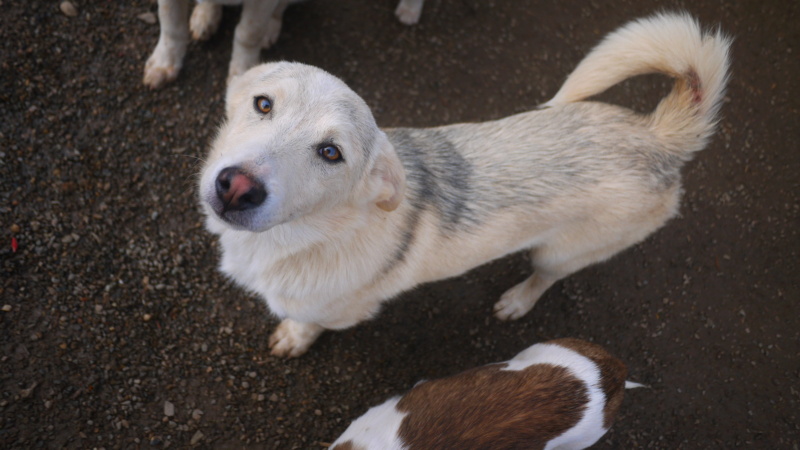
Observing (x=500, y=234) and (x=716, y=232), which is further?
(x=716, y=232)

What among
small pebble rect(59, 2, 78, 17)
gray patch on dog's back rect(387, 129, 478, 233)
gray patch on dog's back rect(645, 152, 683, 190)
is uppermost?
gray patch on dog's back rect(645, 152, 683, 190)

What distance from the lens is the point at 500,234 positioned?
9.05ft

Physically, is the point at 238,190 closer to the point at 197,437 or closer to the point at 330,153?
the point at 330,153

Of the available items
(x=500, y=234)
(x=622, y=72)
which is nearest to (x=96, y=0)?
(x=500, y=234)

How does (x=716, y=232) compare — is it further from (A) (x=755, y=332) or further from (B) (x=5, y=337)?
(B) (x=5, y=337)

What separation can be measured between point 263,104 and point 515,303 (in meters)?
2.44

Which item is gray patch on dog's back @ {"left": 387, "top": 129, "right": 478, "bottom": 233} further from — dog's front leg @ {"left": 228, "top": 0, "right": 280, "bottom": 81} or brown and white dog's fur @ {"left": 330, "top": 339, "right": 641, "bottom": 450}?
dog's front leg @ {"left": 228, "top": 0, "right": 280, "bottom": 81}

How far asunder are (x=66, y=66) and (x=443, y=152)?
2873 mm

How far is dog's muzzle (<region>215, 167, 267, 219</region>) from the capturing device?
1.91 meters

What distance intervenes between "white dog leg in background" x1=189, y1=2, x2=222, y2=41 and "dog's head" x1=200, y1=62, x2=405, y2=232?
5.75ft

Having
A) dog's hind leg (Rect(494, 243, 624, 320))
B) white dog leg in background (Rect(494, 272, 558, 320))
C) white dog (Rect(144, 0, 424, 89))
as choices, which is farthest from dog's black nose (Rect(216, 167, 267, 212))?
white dog leg in background (Rect(494, 272, 558, 320))

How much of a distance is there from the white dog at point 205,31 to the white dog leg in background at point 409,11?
104cm

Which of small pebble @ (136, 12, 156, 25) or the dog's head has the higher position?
the dog's head

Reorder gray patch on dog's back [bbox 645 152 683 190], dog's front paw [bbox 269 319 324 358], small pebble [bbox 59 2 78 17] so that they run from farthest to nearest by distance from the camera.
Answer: small pebble [bbox 59 2 78 17]
dog's front paw [bbox 269 319 324 358]
gray patch on dog's back [bbox 645 152 683 190]
